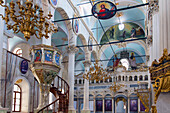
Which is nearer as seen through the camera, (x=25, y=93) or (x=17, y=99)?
(x=25, y=93)

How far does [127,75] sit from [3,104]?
14158mm

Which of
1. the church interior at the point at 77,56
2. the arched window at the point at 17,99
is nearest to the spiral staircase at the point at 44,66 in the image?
the church interior at the point at 77,56

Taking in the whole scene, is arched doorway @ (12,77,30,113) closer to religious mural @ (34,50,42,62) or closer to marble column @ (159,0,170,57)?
religious mural @ (34,50,42,62)

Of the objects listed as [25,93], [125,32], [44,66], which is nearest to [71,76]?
[25,93]

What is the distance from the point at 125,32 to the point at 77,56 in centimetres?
600

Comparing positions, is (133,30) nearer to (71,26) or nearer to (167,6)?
(71,26)

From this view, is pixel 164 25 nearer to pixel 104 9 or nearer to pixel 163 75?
pixel 163 75

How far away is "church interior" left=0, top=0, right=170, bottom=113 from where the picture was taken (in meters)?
5.84

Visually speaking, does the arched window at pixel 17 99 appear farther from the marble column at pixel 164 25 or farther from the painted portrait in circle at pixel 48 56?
the marble column at pixel 164 25

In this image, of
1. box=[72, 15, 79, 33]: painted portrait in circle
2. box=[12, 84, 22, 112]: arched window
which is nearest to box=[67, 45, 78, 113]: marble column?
box=[72, 15, 79, 33]: painted portrait in circle

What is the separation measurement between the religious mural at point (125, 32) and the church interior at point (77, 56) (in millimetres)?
82

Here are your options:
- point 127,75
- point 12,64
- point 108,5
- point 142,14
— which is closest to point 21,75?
point 12,64

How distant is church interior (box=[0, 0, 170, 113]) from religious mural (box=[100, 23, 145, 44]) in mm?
82

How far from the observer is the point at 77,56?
25.3 metres
